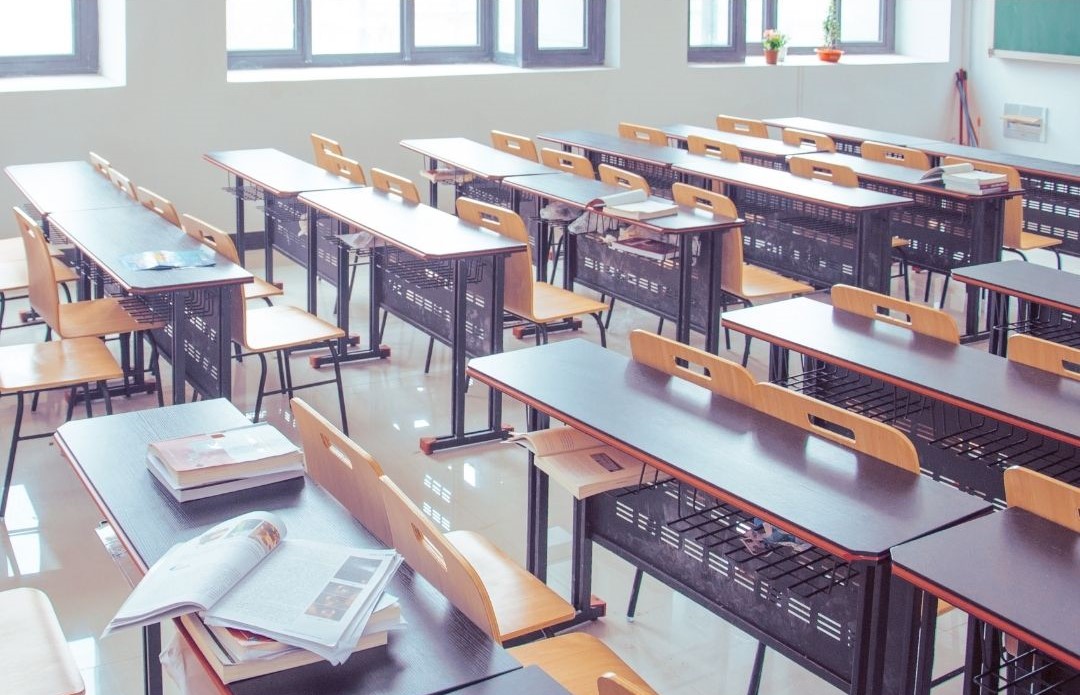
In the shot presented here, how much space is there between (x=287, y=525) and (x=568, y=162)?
4395 mm

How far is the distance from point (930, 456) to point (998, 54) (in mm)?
7601

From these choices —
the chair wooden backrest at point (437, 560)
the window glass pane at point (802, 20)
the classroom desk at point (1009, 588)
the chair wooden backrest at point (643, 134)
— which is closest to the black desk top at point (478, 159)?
the chair wooden backrest at point (643, 134)

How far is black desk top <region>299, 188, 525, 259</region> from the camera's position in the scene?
4.52m

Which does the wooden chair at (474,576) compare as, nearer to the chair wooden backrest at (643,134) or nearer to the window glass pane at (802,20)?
the chair wooden backrest at (643,134)

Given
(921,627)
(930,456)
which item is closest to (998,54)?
(930,456)

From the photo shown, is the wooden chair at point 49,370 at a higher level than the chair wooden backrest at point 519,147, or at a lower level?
lower

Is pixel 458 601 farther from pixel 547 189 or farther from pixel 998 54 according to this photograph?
pixel 998 54

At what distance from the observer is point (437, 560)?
2.15 meters

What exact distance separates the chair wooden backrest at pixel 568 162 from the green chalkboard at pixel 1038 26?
15.7ft

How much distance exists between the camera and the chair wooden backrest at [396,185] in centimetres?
539

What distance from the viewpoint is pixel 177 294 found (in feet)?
13.3

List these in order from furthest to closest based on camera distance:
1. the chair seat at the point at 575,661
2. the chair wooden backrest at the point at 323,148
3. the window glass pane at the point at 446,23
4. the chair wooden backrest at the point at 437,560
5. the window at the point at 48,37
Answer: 1. the window glass pane at the point at 446,23
2. the window at the point at 48,37
3. the chair wooden backrest at the point at 323,148
4. the chair seat at the point at 575,661
5. the chair wooden backrest at the point at 437,560

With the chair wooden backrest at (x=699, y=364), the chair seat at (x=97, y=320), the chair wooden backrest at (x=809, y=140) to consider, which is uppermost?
the chair wooden backrest at (x=809, y=140)

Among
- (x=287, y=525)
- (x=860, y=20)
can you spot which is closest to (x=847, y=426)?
(x=287, y=525)
